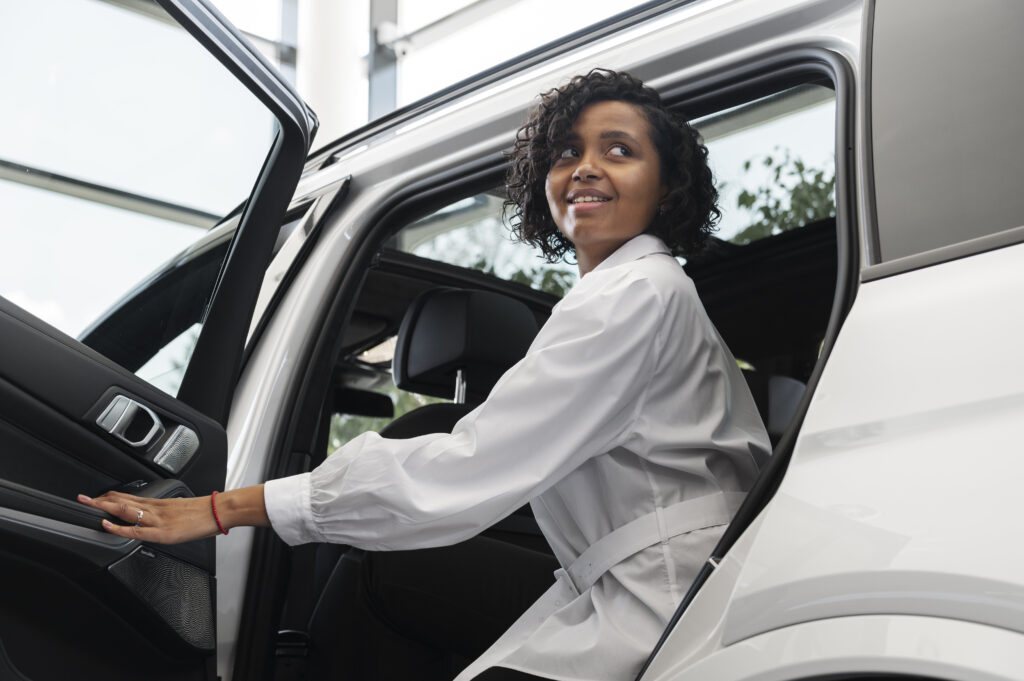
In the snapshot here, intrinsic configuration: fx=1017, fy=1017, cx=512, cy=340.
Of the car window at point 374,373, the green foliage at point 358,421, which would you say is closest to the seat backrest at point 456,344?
the green foliage at point 358,421

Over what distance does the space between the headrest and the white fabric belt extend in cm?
114

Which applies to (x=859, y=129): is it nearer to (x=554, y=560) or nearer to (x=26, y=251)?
(x=26, y=251)

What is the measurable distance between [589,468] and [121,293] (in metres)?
0.72

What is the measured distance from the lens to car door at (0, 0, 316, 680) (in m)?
1.29

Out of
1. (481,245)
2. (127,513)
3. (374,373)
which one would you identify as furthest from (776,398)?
(127,513)

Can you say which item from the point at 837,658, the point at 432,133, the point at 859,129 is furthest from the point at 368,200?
the point at 837,658

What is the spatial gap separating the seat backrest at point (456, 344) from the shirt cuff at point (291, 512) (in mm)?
997

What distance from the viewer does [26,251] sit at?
4.33 feet

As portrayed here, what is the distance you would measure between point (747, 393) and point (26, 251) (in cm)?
100

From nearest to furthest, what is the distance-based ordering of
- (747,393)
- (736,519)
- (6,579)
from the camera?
(736,519) < (6,579) < (747,393)

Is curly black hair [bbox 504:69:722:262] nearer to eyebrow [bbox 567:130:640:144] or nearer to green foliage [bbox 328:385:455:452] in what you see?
eyebrow [bbox 567:130:640:144]

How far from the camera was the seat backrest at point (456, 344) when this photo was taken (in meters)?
2.36

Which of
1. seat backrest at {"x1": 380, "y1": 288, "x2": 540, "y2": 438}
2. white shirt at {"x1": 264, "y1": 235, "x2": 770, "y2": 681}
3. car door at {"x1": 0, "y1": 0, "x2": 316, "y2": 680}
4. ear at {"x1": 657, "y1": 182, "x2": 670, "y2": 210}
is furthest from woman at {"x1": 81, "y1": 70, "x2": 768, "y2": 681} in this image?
seat backrest at {"x1": 380, "y1": 288, "x2": 540, "y2": 438}

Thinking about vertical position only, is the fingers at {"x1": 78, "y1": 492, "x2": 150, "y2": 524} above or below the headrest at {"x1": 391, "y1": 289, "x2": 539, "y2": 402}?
below
